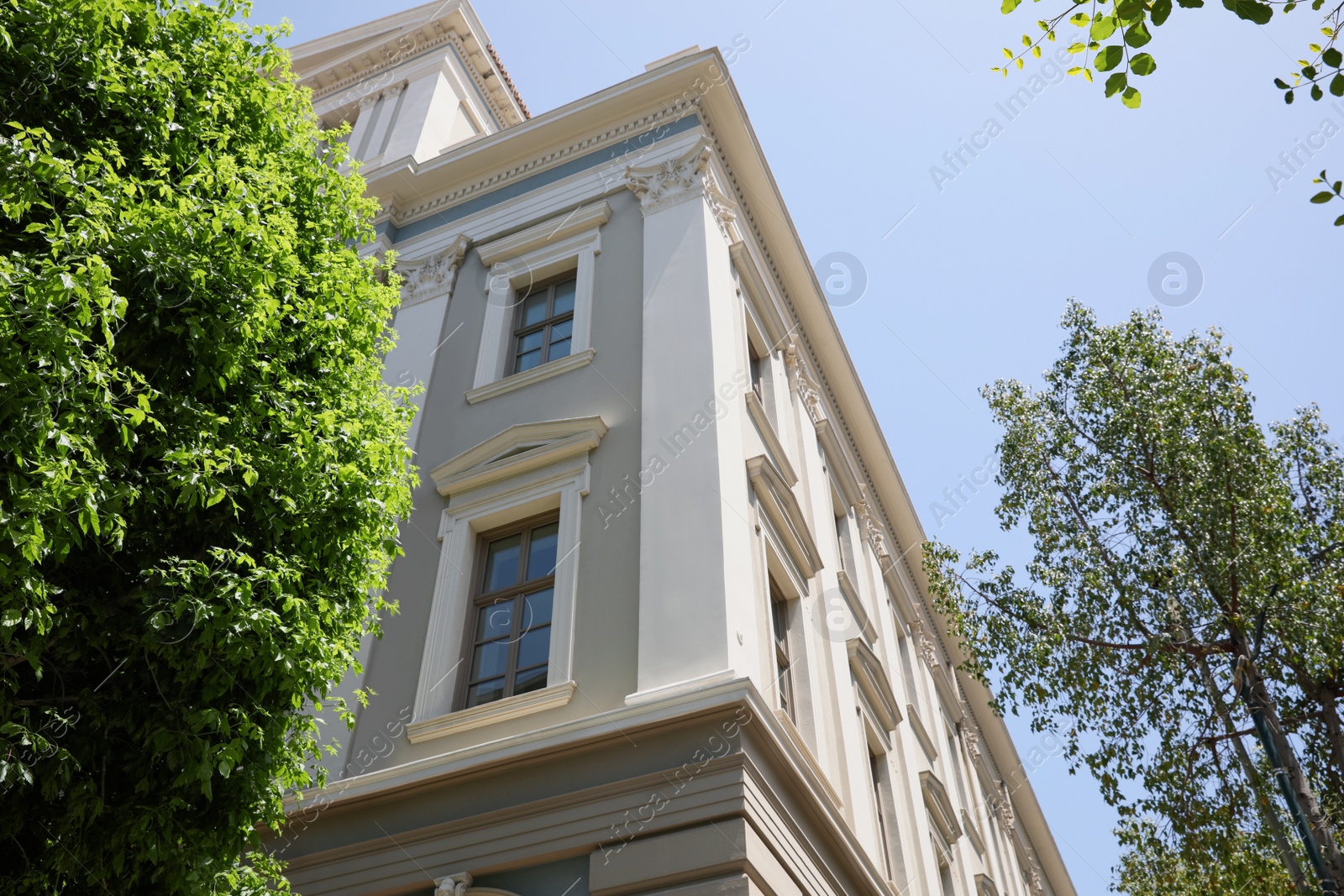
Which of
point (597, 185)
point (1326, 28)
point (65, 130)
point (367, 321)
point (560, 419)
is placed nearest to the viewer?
point (1326, 28)

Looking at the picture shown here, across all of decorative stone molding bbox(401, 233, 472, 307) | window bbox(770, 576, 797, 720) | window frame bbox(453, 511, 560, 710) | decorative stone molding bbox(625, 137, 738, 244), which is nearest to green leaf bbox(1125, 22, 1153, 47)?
window bbox(770, 576, 797, 720)

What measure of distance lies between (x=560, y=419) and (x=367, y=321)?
13.8 ft

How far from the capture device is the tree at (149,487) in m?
4.93

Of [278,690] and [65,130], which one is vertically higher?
[65,130]

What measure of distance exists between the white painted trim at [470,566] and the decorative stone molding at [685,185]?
457cm

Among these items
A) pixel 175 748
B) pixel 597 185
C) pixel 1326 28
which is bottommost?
pixel 175 748

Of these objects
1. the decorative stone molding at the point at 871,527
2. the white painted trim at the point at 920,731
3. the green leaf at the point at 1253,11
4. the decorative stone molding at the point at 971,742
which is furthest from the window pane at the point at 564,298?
the decorative stone molding at the point at 971,742

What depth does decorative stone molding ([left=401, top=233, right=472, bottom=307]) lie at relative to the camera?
15133mm

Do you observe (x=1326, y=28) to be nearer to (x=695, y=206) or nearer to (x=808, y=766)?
(x=808, y=766)

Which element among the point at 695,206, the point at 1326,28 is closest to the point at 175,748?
the point at 1326,28

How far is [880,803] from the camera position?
13.7 meters

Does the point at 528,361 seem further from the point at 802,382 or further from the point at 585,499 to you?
the point at 802,382

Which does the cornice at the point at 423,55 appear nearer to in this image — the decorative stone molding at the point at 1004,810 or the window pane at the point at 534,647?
the window pane at the point at 534,647

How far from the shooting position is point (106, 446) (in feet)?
18.3
